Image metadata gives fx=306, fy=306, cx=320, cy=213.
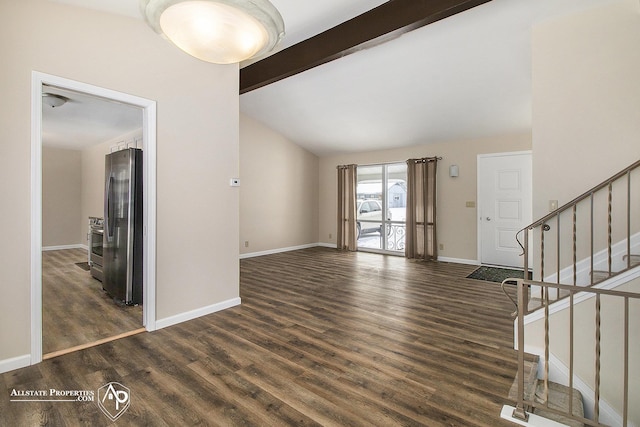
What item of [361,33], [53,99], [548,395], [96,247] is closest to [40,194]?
[96,247]

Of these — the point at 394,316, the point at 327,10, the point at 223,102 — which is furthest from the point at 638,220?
the point at 223,102

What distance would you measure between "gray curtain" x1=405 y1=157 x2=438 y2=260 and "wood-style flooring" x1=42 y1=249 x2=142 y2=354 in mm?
5182

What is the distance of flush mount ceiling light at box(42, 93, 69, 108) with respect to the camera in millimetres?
4001

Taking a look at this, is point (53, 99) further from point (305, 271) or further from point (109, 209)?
point (305, 271)

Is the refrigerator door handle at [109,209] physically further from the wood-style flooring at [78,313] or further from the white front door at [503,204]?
the white front door at [503,204]

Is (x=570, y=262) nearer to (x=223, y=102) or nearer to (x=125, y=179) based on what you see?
(x=223, y=102)

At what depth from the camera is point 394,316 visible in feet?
10.7

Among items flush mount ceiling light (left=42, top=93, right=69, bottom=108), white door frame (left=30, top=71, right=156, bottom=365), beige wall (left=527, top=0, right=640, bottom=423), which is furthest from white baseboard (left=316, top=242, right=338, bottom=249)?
flush mount ceiling light (left=42, top=93, right=69, bottom=108)

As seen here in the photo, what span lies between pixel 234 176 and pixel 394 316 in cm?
235

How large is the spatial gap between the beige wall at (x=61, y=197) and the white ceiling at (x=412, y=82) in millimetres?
5037

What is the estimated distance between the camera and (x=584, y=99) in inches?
111

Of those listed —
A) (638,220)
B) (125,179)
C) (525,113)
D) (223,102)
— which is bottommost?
(638,220)

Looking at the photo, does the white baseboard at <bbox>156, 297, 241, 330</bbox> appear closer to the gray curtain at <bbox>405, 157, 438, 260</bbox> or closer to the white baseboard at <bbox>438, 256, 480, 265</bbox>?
the gray curtain at <bbox>405, 157, 438, 260</bbox>

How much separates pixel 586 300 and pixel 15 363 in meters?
4.33
